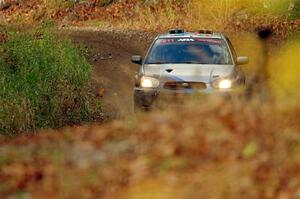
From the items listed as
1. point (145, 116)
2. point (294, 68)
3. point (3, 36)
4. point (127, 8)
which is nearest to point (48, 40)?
point (145, 116)

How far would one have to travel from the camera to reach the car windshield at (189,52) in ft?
46.7

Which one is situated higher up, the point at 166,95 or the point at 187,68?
the point at 187,68

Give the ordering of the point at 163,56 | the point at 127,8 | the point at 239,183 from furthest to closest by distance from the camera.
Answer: the point at 127,8 → the point at 163,56 → the point at 239,183

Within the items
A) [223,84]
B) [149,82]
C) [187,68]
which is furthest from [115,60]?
[223,84]

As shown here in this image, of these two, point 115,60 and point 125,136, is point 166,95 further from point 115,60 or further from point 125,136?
point 115,60

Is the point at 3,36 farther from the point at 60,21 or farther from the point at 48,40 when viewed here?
the point at 60,21

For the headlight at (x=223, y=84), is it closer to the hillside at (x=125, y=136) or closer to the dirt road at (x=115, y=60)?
the hillside at (x=125, y=136)

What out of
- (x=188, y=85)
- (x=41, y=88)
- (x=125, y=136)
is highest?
(x=125, y=136)

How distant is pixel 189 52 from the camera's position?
14.5 metres

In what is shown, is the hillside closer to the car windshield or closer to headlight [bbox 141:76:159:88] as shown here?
headlight [bbox 141:76:159:88]

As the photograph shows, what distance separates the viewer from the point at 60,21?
35031mm

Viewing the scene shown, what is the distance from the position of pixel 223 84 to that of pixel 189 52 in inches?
69.9

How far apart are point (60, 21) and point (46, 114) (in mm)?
22516

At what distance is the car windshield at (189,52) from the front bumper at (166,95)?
4.30 feet
